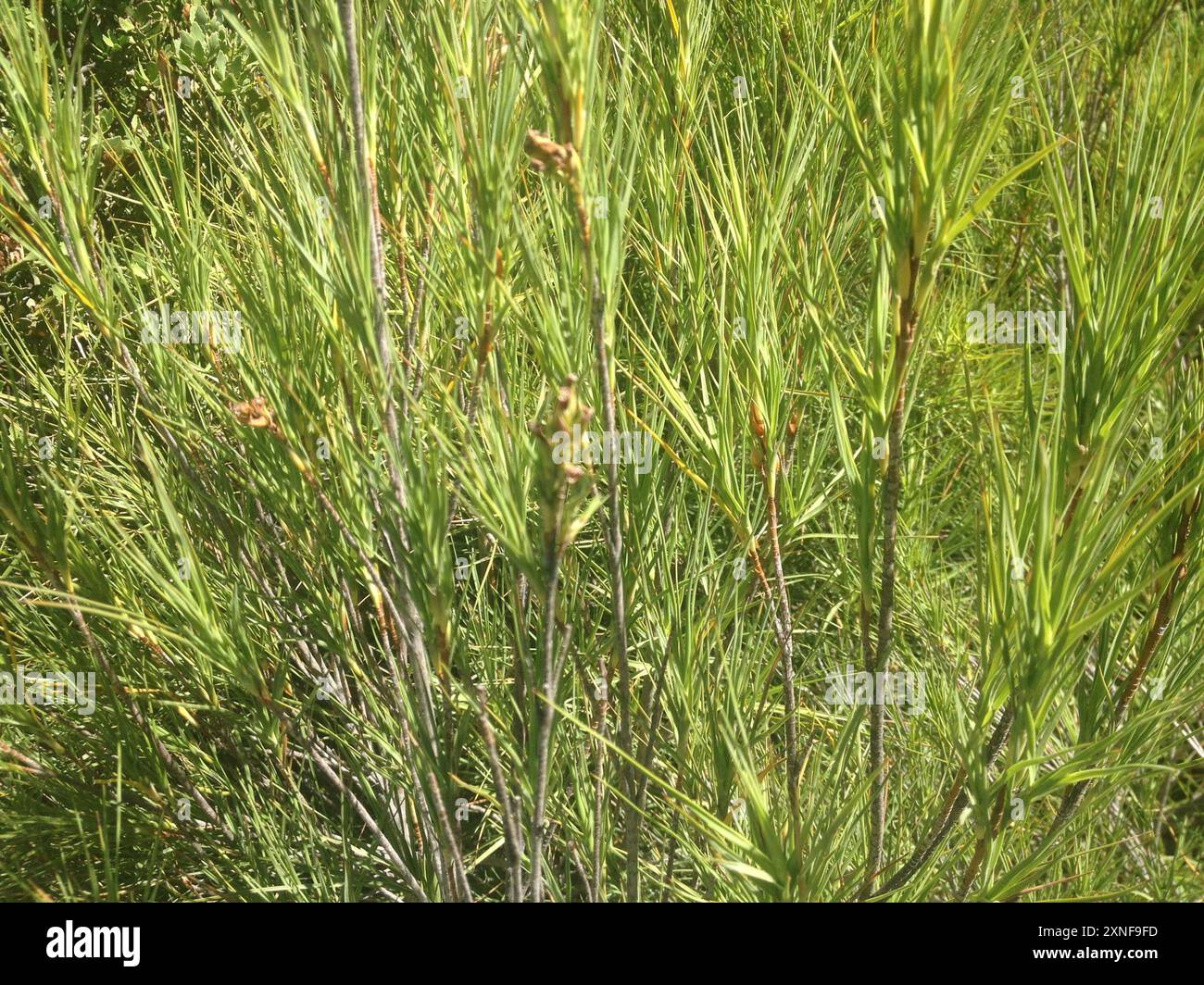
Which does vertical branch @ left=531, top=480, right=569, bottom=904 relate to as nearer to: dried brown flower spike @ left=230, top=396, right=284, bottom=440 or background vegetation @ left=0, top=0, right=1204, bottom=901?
background vegetation @ left=0, top=0, right=1204, bottom=901

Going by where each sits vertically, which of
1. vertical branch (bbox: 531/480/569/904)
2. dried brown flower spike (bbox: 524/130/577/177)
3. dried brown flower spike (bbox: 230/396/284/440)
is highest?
dried brown flower spike (bbox: 524/130/577/177)

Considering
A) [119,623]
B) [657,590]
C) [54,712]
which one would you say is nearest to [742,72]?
[657,590]

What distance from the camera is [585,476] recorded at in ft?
1.74

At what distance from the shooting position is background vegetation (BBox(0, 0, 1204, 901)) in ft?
1.94

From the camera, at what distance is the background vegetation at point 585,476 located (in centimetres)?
59

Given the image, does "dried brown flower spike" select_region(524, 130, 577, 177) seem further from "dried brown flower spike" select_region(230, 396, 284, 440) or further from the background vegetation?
"dried brown flower spike" select_region(230, 396, 284, 440)

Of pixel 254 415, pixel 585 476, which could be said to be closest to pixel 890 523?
pixel 585 476

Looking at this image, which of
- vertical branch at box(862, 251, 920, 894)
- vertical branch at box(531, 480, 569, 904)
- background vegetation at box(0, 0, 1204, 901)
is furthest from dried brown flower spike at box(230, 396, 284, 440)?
vertical branch at box(862, 251, 920, 894)

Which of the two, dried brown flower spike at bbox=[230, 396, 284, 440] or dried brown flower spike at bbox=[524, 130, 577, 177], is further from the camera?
dried brown flower spike at bbox=[230, 396, 284, 440]

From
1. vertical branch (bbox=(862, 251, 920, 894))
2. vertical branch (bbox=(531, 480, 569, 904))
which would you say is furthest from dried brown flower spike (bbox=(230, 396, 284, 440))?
vertical branch (bbox=(862, 251, 920, 894))

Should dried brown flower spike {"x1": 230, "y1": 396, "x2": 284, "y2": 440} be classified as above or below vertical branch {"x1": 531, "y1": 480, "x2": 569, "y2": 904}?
above
